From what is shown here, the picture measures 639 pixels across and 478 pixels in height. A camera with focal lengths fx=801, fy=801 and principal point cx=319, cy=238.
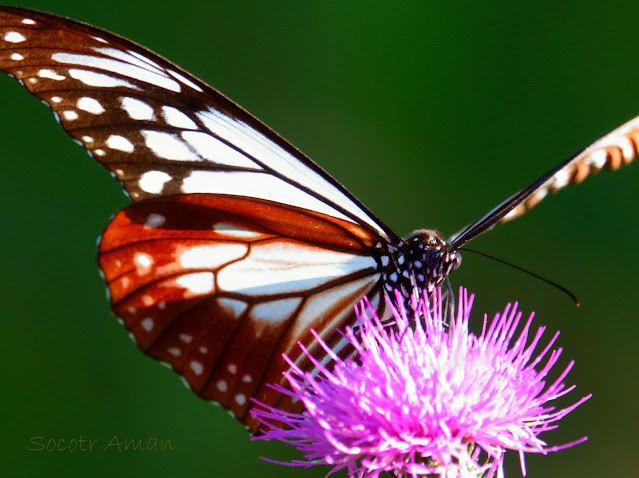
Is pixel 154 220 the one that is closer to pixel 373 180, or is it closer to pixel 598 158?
pixel 598 158

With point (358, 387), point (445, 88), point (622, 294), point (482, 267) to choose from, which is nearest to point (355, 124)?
point (445, 88)

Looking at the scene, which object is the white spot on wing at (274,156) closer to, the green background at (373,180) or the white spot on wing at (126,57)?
the white spot on wing at (126,57)

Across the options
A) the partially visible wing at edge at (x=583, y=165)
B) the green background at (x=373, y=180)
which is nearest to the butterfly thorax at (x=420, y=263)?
the partially visible wing at edge at (x=583, y=165)

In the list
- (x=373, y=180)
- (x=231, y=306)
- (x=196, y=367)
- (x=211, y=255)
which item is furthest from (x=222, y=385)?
(x=373, y=180)

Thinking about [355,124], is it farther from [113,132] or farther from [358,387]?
[358,387]

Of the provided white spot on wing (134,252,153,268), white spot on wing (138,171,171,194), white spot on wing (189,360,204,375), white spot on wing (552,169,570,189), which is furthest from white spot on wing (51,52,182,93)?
white spot on wing (552,169,570,189)

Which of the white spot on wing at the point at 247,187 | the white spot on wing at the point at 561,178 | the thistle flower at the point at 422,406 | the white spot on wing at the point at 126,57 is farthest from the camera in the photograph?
the white spot on wing at the point at 247,187

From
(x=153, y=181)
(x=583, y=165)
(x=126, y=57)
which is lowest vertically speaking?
(x=153, y=181)
